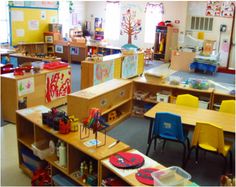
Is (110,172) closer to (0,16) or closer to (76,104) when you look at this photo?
(76,104)

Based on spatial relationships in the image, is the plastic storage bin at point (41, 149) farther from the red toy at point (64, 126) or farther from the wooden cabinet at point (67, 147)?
the red toy at point (64, 126)

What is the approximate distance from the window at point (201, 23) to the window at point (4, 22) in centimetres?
691

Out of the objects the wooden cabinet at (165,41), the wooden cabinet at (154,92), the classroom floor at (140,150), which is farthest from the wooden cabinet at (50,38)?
the classroom floor at (140,150)

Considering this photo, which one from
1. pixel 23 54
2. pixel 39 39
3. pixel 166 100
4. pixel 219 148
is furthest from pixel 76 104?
pixel 39 39

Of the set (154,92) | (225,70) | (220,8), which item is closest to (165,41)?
(220,8)

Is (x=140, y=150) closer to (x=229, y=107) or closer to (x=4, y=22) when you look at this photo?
(x=229, y=107)

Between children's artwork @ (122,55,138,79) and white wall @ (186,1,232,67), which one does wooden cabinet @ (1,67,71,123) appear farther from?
white wall @ (186,1,232,67)

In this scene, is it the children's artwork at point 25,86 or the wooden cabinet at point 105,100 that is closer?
the wooden cabinet at point 105,100

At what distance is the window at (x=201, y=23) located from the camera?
36.0ft

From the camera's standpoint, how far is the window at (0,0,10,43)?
9472 millimetres

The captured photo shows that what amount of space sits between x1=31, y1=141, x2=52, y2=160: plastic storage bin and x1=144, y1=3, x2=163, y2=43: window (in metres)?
9.73

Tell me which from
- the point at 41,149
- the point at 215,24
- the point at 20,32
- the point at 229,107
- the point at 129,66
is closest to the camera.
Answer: the point at 41,149

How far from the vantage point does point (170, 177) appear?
7.69 ft

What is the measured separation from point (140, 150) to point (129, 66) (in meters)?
3.93
